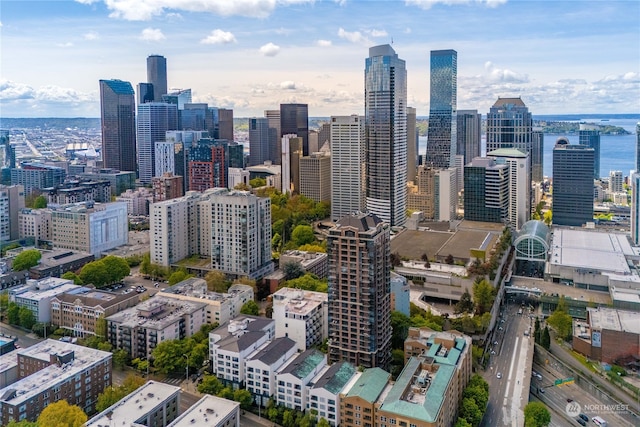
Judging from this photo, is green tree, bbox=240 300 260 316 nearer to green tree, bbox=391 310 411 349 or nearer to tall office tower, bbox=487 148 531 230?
green tree, bbox=391 310 411 349

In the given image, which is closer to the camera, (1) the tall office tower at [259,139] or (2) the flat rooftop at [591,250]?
(2) the flat rooftop at [591,250]

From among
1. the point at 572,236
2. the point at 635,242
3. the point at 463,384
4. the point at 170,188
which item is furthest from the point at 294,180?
the point at 463,384

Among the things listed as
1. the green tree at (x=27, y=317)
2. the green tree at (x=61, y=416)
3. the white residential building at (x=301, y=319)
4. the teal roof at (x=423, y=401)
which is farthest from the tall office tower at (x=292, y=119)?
the green tree at (x=61, y=416)

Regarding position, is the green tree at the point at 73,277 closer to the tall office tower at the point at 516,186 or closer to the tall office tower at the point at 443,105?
the tall office tower at the point at 516,186

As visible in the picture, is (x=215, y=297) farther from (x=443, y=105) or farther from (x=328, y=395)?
(x=443, y=105)

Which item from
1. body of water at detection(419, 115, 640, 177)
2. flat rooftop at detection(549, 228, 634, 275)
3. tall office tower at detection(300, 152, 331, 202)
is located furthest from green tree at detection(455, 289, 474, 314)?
body of water at detection(419, 115, 640, 177)
